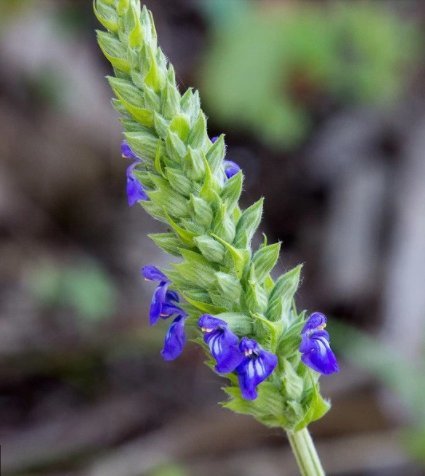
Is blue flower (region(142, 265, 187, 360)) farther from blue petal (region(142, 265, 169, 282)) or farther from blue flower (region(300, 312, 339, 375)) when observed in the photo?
blue flower (region(300, 312, 339, 375))

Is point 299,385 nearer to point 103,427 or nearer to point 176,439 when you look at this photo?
point 176,439

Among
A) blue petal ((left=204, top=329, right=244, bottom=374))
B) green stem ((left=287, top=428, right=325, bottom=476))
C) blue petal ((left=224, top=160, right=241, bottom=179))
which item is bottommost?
green stem ((left=287, top=428, right=325, bottom=476))

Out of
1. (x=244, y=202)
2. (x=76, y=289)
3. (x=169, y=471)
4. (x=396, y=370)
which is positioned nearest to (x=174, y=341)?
(x=169, y=471)

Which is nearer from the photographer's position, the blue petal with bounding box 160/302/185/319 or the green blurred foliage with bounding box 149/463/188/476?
the blue petal with bounding box 160/302/185/319

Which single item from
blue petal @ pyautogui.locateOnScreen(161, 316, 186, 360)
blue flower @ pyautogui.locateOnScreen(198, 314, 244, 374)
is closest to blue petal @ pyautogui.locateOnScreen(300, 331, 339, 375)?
blue flower @ pyautogui.locateOnScreen(198, 314, 244, 374)

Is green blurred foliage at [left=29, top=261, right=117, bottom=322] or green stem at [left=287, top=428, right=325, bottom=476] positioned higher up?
green blurred foliage at [left=29, top=261, right=117, bottom=322]

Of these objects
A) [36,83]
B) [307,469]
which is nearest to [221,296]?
[307,469]

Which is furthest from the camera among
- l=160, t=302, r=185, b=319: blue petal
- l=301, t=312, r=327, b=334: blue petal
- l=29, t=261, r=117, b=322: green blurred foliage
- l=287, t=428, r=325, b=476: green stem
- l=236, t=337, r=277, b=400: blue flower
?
l=29, t=261, r=117, b=322: green blurred foliage
